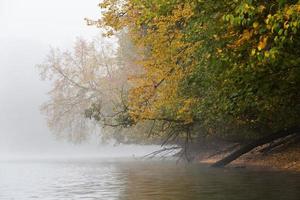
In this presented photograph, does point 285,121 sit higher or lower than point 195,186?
higher

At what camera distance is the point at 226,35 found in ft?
58.2

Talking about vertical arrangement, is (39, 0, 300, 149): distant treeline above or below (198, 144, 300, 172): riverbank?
above

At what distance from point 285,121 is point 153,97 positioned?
764 centimetres

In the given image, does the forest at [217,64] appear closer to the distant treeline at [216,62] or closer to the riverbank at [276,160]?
the distant treeline at [216,62]

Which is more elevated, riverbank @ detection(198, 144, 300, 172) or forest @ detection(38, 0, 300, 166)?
forest @ detection(38, 0, 300, 166)

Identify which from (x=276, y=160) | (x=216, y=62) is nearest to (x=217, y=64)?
(x=216, y=62)

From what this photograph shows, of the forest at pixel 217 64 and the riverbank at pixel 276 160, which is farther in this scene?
the riverbank at pixel 276 160

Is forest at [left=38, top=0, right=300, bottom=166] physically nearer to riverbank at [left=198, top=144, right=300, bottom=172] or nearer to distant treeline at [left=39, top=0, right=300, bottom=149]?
distant treeline at [left=39, top=0, right=300, bottom=149]

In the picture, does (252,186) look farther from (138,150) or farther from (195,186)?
(138,150)

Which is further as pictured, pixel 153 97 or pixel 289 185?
pixel 153 97

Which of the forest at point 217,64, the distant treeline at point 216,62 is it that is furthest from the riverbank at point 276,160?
the distant treeline at point 216,62

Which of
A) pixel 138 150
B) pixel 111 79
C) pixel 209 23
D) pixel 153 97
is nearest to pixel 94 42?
pixel 111 79

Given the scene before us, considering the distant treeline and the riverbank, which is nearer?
the distant treeline

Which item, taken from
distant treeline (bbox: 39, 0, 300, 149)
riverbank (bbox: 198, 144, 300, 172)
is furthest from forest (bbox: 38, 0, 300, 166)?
riverbank (bbox: 198, 144, 300, 172)
